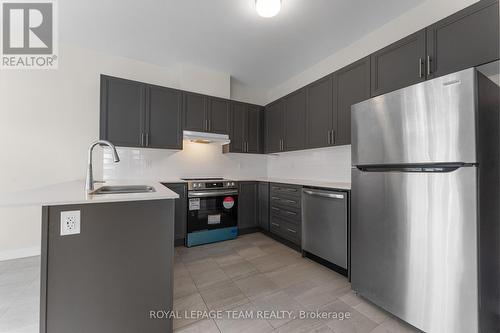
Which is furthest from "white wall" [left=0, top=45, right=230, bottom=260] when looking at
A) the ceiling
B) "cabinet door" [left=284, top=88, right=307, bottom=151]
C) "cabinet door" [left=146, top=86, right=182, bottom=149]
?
"cabinet door" [left=284, top=88, right=307, bottom=151]

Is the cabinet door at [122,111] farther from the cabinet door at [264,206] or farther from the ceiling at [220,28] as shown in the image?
the cabinet door at [264,206]

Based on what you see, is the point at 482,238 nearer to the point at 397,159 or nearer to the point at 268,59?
the point at 397,159

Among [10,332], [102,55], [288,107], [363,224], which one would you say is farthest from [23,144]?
[363,224]

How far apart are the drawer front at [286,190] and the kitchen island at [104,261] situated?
1.80 metres

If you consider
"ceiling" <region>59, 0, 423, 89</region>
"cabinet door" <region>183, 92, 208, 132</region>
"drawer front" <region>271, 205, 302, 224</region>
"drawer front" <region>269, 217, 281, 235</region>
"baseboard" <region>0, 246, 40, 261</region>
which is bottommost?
"baseboard" <region>0, 246, 40, 261</region>

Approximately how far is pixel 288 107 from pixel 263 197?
1.57 meters

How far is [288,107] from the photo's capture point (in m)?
3.41

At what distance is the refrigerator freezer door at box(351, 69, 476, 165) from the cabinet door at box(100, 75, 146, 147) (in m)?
2.85

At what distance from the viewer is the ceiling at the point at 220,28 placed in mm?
2141

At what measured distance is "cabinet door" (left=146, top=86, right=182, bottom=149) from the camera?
3.04 metres

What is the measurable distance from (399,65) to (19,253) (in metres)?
4.88

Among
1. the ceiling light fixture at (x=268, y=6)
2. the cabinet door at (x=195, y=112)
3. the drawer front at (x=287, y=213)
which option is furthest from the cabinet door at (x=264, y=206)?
the ceiling light fixture at (x=268, y=6)

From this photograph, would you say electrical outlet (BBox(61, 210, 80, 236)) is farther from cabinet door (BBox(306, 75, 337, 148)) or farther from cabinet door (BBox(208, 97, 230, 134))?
cabinet door (BBox(306, 75, 337, 148))

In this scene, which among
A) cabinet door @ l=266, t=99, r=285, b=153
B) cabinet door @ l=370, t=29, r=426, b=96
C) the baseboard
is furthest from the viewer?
cabinet door @ l=266, t=99, r=285, b=153
